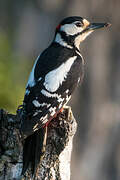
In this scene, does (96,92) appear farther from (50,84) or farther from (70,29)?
(50,84)

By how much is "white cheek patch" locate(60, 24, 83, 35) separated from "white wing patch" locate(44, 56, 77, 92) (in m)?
0.58

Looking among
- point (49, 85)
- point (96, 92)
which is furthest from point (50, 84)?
point (96, 92)

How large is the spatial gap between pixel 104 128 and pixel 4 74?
15.7ft

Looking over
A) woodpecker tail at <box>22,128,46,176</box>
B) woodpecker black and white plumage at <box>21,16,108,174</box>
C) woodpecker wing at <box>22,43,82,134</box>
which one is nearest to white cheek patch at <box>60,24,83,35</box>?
woodpecker black and white plumage at <box>21,16,108,174</box>

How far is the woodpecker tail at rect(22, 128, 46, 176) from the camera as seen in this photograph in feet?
15.0

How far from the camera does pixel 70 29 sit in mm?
5789

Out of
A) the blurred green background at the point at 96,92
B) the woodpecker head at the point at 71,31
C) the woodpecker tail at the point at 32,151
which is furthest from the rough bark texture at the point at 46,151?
the blurred green background at the point at 96,92

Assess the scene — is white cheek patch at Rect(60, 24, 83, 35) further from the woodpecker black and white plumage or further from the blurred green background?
the blurred green background

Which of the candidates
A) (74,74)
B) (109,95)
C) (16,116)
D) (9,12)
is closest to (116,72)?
(109,95)

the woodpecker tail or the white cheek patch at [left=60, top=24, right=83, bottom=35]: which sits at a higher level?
the white cheek patch at [left=60, top=24, right=83, bottom=35]

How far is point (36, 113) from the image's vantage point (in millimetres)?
4820

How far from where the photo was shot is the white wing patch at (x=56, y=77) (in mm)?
5023

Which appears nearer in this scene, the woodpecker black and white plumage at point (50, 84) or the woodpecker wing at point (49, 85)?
the woodpecker black and white plumage at point (50, 84)

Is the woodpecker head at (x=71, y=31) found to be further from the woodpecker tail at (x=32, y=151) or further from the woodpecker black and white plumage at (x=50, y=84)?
the woodpecker tail at (x=32, y=151)
